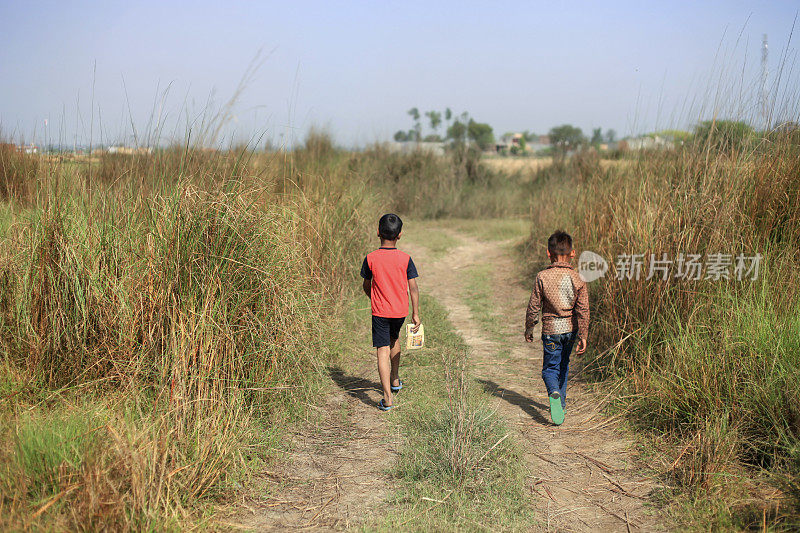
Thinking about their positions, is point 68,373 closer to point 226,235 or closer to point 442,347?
point 226,235

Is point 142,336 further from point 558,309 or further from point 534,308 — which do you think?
point 558,309

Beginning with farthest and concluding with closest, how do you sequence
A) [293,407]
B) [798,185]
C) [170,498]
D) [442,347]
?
[442,347] < [798,185] < [293,407] < [170,498]

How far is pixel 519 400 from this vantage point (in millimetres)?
4441

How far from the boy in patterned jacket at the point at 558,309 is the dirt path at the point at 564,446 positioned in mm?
244

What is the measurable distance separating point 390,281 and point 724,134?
3403 millimetres

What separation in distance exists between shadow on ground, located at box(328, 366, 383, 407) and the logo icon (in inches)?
80.9

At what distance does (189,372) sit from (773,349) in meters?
3.38

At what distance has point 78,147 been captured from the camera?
4.04 meters

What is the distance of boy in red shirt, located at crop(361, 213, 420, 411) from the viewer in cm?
401

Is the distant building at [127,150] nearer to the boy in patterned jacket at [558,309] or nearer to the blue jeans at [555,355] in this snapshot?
the boy in patterned jacket at [558,309]

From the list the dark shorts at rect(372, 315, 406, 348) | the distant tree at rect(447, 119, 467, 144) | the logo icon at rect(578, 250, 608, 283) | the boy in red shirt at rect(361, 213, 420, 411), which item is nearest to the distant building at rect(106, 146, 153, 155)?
the boy in red shirt at rect(361, 213, 420, 411)

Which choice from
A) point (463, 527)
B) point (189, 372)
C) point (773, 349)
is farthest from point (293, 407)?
point (773, 349)

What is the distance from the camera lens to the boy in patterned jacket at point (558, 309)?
390cm

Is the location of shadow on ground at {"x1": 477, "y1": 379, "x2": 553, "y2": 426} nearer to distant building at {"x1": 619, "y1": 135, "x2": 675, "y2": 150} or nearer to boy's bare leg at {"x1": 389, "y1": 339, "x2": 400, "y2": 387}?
boy's bare leg at {"x1": 389, "y1": 339, "x2": 400, "y2": 387}
